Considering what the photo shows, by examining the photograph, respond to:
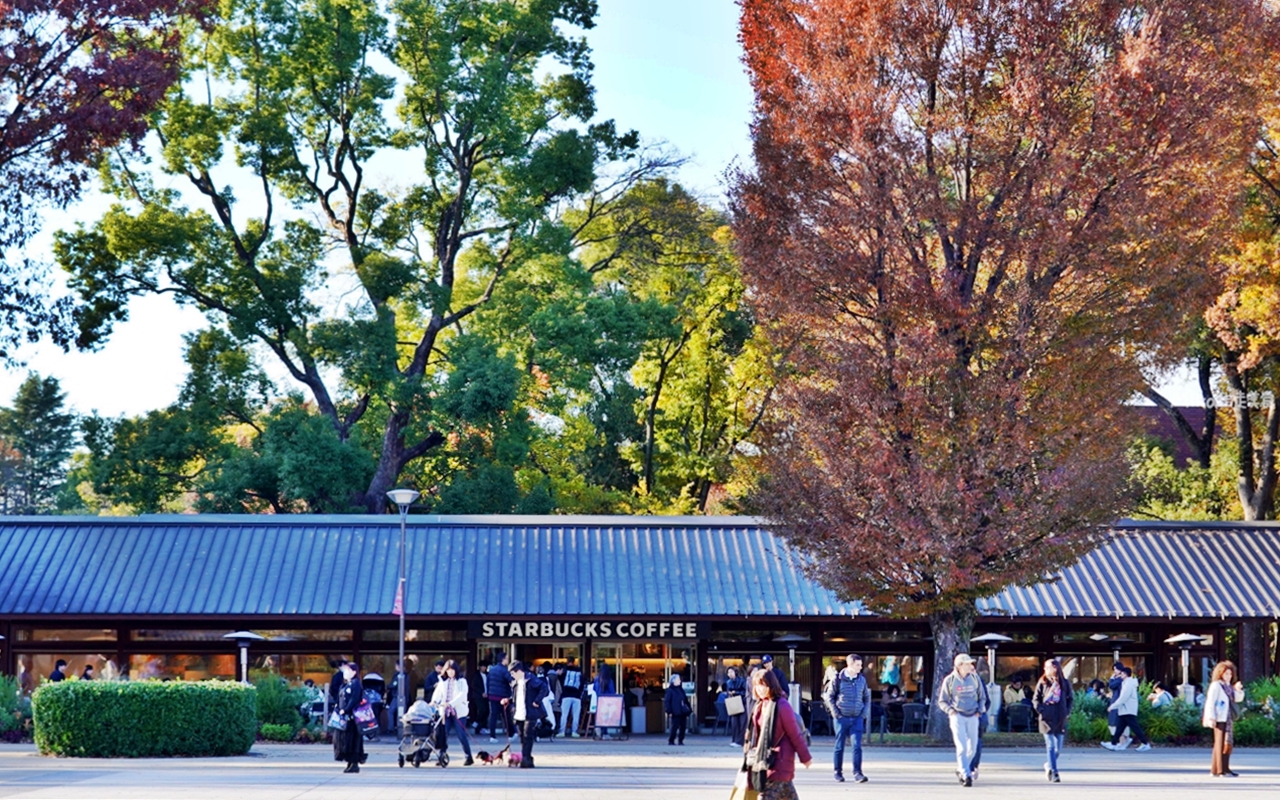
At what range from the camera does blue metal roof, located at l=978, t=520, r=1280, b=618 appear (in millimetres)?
34469

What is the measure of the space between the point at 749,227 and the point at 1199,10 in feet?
29.6

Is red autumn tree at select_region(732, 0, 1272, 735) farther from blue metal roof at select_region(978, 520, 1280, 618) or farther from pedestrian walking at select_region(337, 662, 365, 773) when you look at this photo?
pedestrian walking at select_region(337, 662, 365, 773)

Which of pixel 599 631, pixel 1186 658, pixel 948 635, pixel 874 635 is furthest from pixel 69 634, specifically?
pixel 1186 658

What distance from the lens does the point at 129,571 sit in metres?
34.6

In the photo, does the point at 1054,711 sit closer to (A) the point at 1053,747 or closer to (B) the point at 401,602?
(A) the point at 1053,747

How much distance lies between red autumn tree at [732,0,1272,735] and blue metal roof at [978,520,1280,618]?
489cm

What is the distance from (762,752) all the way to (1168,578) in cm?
2480

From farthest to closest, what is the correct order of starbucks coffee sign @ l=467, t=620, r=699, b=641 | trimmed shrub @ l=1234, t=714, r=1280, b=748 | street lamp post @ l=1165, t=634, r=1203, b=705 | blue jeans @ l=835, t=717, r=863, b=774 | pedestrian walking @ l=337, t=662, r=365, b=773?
starbucks coffee sign @ l=467, t=620, r=699, b=641, street lamp post @ l=1165, t=634, r=1203, b=705, trimmed shrub @ l=1234, t=714, r=1280, b=748, pedestrian walking @ l=337, t=662, r=365, b=773, blue jeans @ l=835, t=717, r=863, b=774

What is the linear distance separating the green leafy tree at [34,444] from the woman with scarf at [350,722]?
63.0 metres

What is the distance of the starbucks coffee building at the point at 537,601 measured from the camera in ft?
111

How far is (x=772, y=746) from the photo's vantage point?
13.3m

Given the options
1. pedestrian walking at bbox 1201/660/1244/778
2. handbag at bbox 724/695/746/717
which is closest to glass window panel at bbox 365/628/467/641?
handbag at bbox 724/695/746/717

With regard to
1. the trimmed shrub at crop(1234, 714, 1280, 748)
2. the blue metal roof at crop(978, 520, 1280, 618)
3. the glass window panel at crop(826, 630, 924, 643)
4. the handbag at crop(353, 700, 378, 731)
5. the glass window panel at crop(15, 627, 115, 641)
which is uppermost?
the blue metal roof at crop(978, 520, 1280, 618)

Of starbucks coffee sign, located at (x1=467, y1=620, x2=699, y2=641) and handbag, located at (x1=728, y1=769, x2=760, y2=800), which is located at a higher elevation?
starbucks coffee sign, located at (x1=467, y1=620, x2=699, y2=641)
